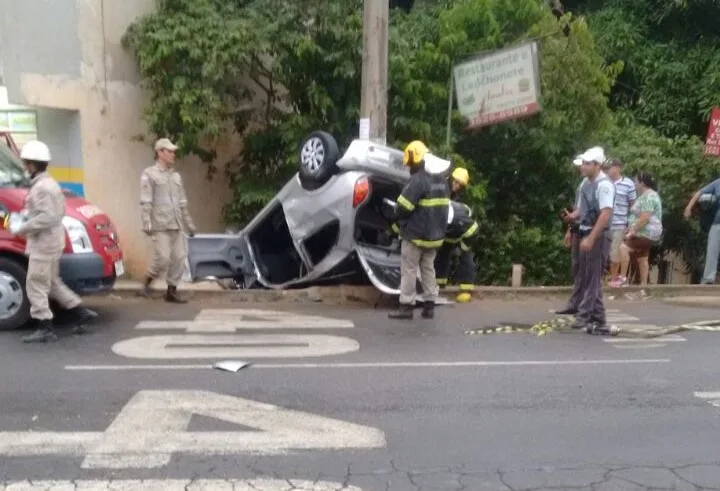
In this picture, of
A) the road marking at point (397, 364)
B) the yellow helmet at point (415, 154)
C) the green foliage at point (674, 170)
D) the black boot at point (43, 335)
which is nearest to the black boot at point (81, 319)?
the black boot at point (43, 335)

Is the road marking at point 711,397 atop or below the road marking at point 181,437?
→ atop

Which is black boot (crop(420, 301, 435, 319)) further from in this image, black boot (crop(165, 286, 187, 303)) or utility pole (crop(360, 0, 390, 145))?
black boot (crop(165, 286, 187, 303))

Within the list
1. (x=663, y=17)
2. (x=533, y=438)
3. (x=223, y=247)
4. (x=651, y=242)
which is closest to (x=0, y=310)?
(x=223, y=247)

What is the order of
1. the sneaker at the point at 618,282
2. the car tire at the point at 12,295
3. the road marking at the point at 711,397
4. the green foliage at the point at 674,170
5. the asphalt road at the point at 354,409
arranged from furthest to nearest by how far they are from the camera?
the green foliage at the point at 674,170 < the sneaker at the point at 618,282 < the car tire at the point at 12,295 < the road marking at the point at 711,397 < the asphalt road at the point at 354,409

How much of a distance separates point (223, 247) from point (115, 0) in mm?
3923

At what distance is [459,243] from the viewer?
10891 mm

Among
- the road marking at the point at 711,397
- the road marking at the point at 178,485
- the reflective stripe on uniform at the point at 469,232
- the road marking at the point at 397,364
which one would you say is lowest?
the road marking at the point at 178,485

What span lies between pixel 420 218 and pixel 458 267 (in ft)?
7.30

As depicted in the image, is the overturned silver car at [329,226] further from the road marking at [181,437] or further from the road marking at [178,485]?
the road marking at [178,485]

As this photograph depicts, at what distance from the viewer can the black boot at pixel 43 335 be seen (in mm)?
8258

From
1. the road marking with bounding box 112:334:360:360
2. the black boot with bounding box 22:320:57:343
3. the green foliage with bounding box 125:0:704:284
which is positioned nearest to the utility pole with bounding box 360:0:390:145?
the green foliage with bounding box 125:0:704:284

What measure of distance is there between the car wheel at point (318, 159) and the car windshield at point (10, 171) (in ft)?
9.66

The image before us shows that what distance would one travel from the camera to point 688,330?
920 cm

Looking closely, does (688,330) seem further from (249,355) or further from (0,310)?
(0,310)
